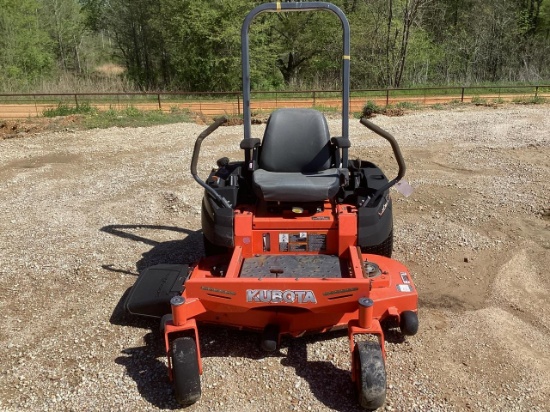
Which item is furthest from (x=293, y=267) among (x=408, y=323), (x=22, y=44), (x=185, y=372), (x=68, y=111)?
(x=22, y=44)

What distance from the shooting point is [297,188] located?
151 inches

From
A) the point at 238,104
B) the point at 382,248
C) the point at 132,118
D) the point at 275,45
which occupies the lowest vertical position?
the point at 382,248

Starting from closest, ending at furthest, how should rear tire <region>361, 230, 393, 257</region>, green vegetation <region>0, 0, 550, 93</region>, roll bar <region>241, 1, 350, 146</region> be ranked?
roll bar <region>241, 1, 350, 146</region>, rear tire <region>361, 230, 393, 257</region>, green vegetation <region>0, 0, 550, 93</region>

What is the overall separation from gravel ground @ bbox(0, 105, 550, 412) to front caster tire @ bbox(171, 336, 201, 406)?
15 centimetres

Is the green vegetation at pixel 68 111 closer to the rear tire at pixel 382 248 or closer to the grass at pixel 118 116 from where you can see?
the grass at pixel 118 116

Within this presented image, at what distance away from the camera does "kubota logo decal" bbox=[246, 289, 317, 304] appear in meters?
3.14

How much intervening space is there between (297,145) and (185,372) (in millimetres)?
2177

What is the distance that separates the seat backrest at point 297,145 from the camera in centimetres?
442

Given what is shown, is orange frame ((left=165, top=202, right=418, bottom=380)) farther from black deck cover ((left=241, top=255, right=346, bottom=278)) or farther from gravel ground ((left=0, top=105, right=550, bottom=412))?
gravel ground ((left=0, top=105, right=550, bottom=412))

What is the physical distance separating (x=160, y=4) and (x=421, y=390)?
2670 cm

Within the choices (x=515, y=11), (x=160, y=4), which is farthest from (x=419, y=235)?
(x=515, y=11)

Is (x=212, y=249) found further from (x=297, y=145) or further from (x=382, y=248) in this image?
(x=382, y=248)

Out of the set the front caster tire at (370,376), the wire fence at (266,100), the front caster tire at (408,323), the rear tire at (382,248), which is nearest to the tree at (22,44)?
the wire fence at (266,100)

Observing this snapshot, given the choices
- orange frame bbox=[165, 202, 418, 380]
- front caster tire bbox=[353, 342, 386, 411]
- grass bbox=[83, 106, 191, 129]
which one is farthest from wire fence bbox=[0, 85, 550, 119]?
front caster tire bbox=[353, 342, 386, 411]
